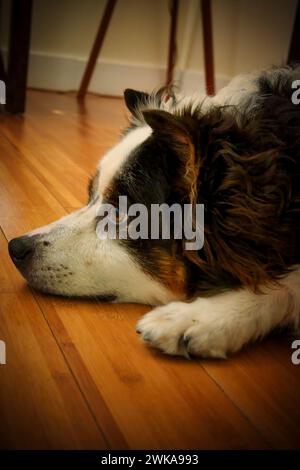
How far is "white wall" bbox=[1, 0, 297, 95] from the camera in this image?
5.12m

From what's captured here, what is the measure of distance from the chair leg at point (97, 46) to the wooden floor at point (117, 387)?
11.6ft

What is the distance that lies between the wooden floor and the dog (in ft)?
0.17

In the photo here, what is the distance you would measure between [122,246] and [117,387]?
43 cm

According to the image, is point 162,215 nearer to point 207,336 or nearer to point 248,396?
point 207,336

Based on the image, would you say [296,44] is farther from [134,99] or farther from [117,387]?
[117,387]

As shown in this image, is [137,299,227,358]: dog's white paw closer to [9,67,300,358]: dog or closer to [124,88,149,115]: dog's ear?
[9,67,300,358]: dog

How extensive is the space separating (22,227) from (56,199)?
0.38m

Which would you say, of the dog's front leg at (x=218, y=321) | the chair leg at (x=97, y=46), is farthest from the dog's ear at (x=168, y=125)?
the chair leg at (x=97, y=46)

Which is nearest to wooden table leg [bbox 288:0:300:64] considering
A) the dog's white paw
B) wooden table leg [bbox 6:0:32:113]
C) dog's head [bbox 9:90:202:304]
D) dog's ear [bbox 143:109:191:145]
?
wooden table leg [bbox 6:0:32:113]

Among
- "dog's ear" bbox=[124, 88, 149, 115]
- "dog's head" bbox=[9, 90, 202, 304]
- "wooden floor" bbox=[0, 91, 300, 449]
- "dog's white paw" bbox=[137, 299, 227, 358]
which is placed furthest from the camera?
"dog's ear" bbox=[124, 88, 149, 115]

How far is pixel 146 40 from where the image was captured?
550 centimetres

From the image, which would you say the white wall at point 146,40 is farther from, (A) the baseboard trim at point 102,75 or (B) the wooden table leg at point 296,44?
(B) the wooden table leg at point 296,44

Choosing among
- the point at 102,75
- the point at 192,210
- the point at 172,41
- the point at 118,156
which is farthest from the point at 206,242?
the point at 102,75

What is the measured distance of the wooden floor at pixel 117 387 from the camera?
0.97 metres
